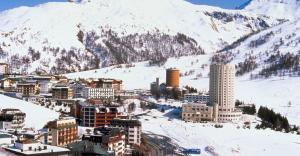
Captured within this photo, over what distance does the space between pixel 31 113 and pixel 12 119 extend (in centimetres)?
538

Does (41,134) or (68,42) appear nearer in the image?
(41,134)

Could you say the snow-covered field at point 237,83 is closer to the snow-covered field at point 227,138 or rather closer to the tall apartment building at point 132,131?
the snow-covered field at point 227,138

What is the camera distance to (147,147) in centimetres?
4375

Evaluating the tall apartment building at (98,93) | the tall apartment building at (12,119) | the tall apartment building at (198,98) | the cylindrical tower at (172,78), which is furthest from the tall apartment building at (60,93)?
the cylindrical tower at (172,78)

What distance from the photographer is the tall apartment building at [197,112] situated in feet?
198

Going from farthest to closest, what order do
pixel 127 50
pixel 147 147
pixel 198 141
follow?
pixel 127 50, pixel 198 141, pixel 147 147

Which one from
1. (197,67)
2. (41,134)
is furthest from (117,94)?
(197,67)

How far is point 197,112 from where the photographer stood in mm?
60688

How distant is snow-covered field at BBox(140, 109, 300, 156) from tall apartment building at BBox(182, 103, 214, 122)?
1.75 m

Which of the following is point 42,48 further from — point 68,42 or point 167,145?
point 167,145

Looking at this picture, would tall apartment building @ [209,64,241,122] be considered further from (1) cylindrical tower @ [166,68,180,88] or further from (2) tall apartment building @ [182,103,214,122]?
(1) cylindrical tower @ [166,68,180,88]

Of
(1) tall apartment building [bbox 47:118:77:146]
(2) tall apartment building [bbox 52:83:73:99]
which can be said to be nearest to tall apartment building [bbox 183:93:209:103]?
(2) tall apartment building [bbox 52:83:73:99]

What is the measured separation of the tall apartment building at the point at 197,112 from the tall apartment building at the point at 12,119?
19418 mm

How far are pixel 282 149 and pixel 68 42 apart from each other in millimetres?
111318
